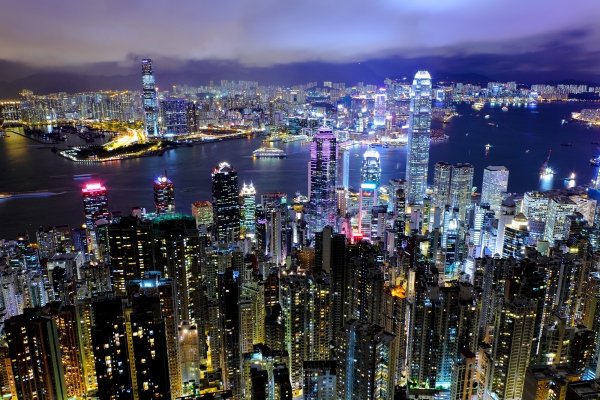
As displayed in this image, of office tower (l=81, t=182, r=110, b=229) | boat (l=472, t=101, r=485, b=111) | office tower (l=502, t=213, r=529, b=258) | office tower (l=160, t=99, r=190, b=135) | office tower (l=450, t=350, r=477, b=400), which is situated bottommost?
office tower (l=450, t=350, r=477, b=400)

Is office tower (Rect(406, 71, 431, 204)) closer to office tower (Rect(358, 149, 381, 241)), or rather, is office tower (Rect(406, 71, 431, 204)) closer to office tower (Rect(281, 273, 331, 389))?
office tower (Rect(358, 149, 381, 241))

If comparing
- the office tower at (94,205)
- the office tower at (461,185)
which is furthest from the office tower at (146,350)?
the office tower at (461,185)

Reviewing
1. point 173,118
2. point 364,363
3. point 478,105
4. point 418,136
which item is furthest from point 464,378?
point 478,105

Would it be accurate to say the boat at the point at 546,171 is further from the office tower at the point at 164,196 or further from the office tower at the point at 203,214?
the office tower at the point at 164,196

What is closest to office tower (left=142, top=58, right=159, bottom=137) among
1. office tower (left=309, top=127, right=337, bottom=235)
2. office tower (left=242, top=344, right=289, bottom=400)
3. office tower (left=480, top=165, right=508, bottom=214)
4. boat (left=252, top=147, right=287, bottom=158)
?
boat (left=252, top=147, right=287, bottom=158)

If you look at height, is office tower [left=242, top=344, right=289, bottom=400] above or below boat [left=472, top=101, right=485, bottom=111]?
below

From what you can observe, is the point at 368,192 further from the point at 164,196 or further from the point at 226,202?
the point at 164,196

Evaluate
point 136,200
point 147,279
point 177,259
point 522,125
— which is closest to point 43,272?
point 177,259
